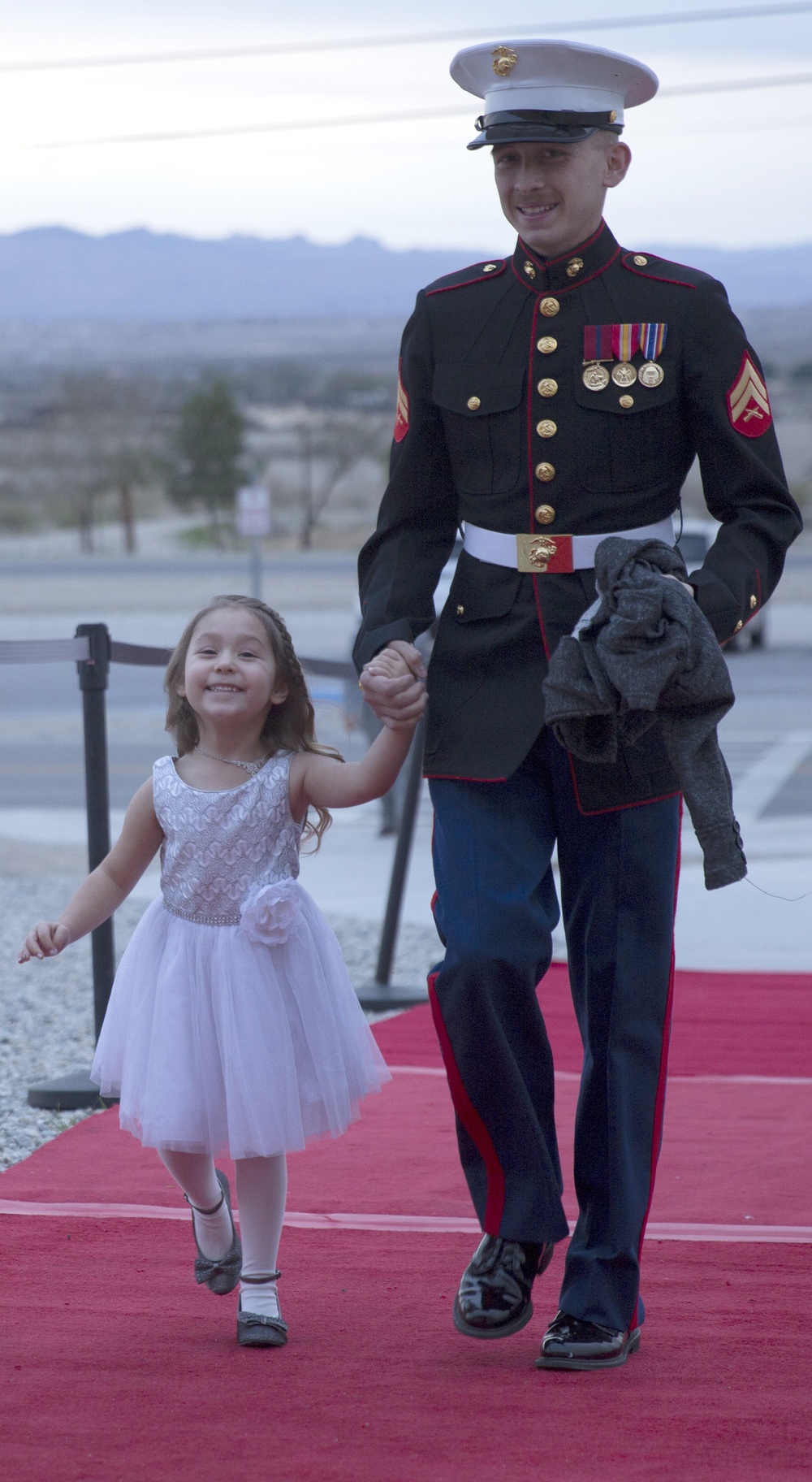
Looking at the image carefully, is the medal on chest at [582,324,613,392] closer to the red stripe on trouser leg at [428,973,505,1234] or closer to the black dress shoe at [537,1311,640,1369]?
the red stripe on trouser leg at [428,973,505,1234]

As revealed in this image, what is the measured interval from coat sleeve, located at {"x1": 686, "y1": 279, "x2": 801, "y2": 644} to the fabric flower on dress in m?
0.77

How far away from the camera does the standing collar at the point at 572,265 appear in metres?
2.74

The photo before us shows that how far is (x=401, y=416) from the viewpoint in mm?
2910

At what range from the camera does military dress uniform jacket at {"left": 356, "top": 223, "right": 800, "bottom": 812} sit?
8.74 feet

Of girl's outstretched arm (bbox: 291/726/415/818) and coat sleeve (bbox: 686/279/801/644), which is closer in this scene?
coat sleeve (bbox: 686/279/801/644)

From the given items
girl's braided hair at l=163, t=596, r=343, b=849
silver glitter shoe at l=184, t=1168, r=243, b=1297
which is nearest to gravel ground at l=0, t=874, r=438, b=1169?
silver glitter shoe at l=184, t=1168, r=243, b=1297

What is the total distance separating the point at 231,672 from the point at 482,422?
56cm

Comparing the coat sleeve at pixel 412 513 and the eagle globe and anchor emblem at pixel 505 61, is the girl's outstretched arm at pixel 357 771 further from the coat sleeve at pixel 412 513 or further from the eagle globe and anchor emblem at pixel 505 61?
the eagle globe and anchor emblem at pixel 505 61

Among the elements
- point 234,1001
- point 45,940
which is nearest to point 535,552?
point 234,1001

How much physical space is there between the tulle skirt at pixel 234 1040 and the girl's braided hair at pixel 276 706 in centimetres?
25

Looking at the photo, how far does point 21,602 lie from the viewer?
3688 centimetres

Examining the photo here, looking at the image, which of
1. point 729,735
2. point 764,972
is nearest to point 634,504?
point 764,972

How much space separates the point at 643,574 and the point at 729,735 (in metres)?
12.6

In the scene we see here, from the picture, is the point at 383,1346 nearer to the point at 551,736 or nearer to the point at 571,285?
the point at 551,736
